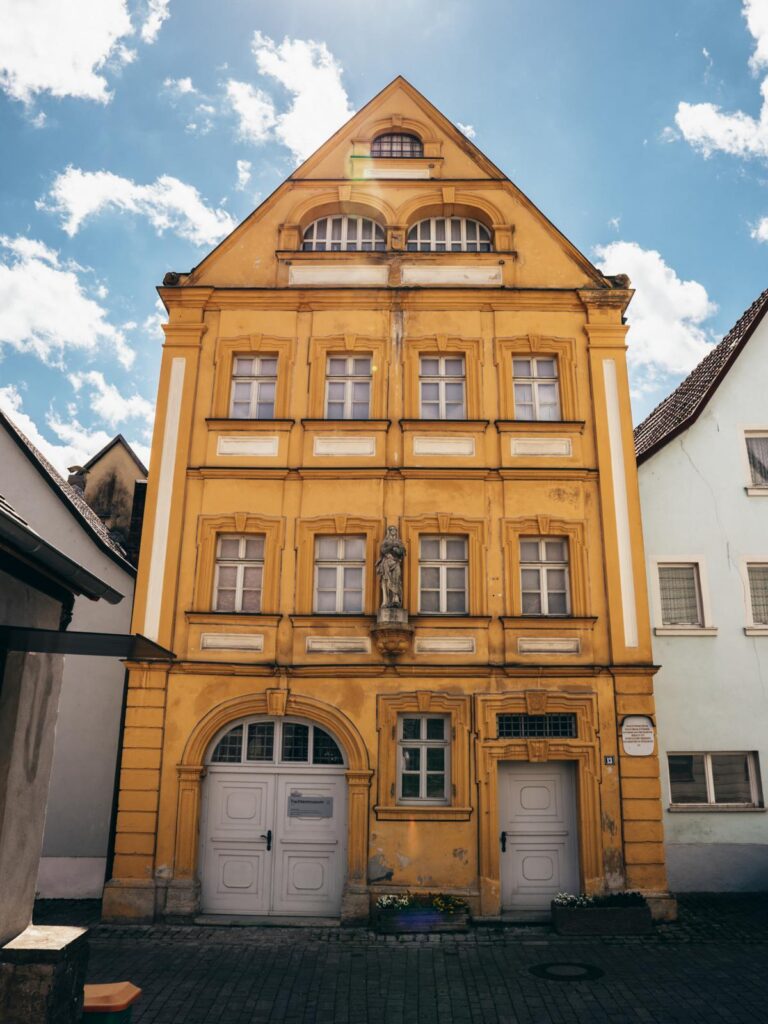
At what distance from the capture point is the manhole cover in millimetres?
9699

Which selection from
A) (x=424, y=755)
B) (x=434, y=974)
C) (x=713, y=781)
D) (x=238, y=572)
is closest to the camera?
(x=434, y=974)

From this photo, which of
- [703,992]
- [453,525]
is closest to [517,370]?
[453,525]

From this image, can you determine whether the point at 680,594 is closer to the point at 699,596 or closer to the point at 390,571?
the point at 699,596

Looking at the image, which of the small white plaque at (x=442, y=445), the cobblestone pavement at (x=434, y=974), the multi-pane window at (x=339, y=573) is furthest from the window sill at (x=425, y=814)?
the small white plaque at (x=442, y=445)

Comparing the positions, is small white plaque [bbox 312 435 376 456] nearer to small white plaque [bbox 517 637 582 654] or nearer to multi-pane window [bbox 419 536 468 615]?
multi-pane window [bbox 419 536 468 615]

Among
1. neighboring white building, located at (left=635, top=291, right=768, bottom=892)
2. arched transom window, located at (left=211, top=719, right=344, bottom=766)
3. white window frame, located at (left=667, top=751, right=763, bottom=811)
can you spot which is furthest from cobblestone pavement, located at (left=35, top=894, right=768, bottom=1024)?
arched transom window, located at (left=211, top=719, right=344, bottom=766)

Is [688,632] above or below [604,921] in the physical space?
above

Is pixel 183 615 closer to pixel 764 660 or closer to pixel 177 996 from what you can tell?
pixel 177 996

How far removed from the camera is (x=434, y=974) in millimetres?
9836

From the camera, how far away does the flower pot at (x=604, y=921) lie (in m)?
11.7

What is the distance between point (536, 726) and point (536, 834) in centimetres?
169

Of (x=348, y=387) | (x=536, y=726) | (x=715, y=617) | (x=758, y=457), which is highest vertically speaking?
(x=348, y=387)

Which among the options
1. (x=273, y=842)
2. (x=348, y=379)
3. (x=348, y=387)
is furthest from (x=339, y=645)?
(x=348, y=379)

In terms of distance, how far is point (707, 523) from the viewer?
15266mm
